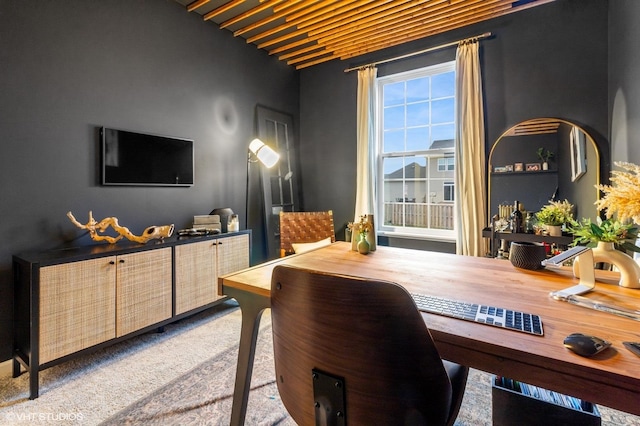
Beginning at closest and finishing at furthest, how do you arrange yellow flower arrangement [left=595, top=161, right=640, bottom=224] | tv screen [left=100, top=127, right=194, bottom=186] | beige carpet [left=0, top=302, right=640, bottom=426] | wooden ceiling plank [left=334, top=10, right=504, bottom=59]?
Result: yellow flower arrangement [left=595, top=161, right=640, bottom=224]
beige carpet [left=0, top=302, right=640, bottom=426]
tv screen [left=100, top=127, right=194, bottom=186]
wooden ceiling plank [left=334, top=10, right=504, bottom=59]

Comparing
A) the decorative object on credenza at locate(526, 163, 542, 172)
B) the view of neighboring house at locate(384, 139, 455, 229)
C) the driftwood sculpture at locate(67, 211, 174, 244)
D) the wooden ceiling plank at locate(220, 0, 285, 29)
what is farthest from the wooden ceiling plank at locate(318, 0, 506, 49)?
the driftwood sculpture at locate(67, 211, 174, 244)

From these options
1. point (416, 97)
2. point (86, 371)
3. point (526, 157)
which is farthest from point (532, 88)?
point (86, 371)

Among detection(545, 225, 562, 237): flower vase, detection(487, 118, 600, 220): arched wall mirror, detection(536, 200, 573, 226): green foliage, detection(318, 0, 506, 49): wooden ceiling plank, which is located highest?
detection(318, 0, 506, 49): wooden ceiling plank

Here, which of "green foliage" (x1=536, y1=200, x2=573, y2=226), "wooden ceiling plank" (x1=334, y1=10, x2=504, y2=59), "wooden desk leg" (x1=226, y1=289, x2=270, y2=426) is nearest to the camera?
"wooden desk leg" (x1=226, y1=289, x2=270, y2=426)

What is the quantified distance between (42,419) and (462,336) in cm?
210

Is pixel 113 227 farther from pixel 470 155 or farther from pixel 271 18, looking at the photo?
pixel 470 155

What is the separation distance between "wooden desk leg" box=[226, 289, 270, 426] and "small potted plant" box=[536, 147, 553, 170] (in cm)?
301

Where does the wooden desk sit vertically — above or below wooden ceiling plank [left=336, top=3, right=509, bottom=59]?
below

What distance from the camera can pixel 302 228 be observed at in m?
3.51

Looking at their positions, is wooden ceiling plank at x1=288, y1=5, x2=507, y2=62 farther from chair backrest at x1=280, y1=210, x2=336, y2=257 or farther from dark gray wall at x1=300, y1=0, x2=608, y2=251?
chair backrest at x1=280, y1=210, x2=336, y2=257

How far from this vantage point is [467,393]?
177 cm

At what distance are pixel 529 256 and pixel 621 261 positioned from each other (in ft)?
1.01

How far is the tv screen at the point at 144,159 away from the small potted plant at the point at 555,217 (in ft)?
10.7

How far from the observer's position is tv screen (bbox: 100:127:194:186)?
2.43 m
